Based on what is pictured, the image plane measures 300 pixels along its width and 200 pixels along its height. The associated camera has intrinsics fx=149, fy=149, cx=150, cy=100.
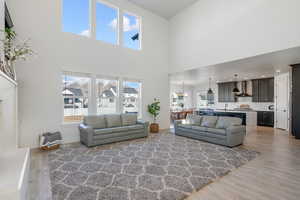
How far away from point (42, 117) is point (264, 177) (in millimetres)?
5427

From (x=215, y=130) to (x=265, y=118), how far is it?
500 centimetres

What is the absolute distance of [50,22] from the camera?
4.43m

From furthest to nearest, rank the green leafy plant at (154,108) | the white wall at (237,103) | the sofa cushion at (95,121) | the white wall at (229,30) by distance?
the white wall at (237,103)
the green leafy plant at (154,108)
the sofa cushion at (95,121)
the white wall at (229,30)

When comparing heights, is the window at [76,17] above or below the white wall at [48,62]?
above

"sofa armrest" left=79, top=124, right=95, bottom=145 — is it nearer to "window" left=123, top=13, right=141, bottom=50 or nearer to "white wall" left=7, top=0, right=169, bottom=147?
"white wall" left=7, top=0, right=169, bottom=147

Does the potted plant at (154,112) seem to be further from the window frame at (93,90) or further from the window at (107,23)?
the window at (107,23)

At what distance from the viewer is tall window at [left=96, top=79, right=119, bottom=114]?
547 cm

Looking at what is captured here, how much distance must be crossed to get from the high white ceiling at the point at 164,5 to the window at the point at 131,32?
63cm

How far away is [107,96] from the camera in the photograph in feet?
18.6

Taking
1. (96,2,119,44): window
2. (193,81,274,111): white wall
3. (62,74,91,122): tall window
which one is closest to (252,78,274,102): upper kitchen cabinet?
(193,81,274,111): white wall

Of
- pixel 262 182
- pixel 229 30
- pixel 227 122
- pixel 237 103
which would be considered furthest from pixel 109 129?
pixel 237 103

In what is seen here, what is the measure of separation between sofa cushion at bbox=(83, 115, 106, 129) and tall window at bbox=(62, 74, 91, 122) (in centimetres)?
49

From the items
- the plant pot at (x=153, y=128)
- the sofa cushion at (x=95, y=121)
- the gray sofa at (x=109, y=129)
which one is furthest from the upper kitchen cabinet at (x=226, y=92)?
the sofa cushion at (x=95, y=121)

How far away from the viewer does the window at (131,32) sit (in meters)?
6.13
